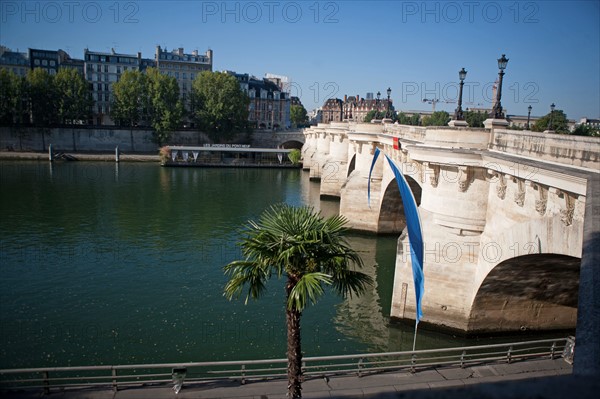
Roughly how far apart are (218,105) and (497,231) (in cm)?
7188

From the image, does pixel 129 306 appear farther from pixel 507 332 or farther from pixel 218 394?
pixel 507 332

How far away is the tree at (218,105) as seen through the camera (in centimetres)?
8256

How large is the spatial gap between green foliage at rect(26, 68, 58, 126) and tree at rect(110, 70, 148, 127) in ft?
30.2

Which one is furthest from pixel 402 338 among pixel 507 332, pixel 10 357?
pixel 10 357

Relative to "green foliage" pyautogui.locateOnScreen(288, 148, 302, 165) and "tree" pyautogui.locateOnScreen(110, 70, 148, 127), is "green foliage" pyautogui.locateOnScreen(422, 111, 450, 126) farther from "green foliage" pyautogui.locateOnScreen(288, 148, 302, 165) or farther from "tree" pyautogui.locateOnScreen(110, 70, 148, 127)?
"tree" pyautogui.locateOnScreen(110, 70, 148, 127)

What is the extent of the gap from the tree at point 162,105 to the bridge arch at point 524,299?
69.9 m

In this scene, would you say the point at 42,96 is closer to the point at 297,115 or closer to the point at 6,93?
the point at 6,93

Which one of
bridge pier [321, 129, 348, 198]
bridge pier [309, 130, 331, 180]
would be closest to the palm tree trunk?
bridge pier [321, 129, 348, 198]

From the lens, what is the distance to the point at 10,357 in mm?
14648

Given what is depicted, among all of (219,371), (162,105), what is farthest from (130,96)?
(219,371)

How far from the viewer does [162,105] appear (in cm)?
7906

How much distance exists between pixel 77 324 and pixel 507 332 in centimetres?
1518

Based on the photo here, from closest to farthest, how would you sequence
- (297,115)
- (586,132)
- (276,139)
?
1. (586,132)
2. (276,139)
3. (297,115)

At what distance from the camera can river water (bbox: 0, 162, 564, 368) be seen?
51.5ft
